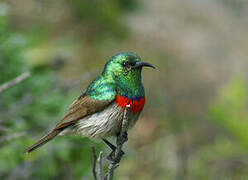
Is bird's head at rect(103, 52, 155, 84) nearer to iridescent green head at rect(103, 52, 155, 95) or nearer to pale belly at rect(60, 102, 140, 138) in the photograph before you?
iridescent green head at rect(103, 52, 155, 95)

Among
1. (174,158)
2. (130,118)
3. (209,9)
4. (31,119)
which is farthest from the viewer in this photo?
(209,9)

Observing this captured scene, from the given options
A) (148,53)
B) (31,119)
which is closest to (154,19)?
(148,53)

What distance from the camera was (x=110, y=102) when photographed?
12.6 ft

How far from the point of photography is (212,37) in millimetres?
10961

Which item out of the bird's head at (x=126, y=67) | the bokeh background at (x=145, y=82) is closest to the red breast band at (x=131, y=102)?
the bird's head at (x=126, y=67)

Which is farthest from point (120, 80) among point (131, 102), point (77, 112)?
point (77, 112)

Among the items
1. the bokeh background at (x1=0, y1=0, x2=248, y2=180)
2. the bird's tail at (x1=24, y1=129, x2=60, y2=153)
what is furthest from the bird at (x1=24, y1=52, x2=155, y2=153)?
the bokeh background at (x1=0, y1=0, x2=248, y2=180)

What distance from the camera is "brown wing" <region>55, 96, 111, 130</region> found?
13.0 ft

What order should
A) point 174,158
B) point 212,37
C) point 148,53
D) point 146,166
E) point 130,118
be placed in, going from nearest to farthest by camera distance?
point 130,118, point 146,166, point 174,158, point 148,53, point 212,37

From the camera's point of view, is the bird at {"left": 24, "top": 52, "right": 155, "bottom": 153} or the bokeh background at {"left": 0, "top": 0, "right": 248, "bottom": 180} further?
the bokeh background at {"left": 0, "top": 0, "right": 248, "bottom": 180}

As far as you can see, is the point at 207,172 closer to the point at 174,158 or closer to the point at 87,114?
the point at 174,158

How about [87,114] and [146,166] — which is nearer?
[87,114]

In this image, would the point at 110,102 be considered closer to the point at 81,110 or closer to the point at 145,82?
the point at 81,110

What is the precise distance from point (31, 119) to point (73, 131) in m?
1.41
